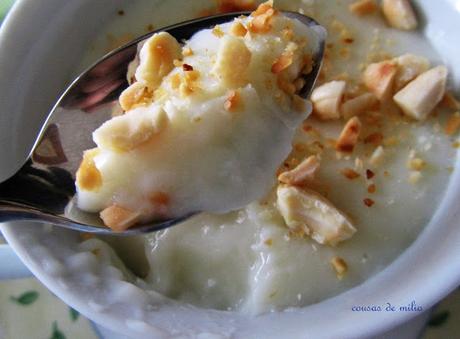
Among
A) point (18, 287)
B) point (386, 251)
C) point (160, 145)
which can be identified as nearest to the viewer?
point (160, 145)

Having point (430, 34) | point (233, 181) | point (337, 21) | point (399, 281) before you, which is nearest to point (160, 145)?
point (233, 181)

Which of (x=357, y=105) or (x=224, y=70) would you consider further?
(x=357, y=105)

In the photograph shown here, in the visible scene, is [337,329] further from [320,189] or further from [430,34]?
[430,34]

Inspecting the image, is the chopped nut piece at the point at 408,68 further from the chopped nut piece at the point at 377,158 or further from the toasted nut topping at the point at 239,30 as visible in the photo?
the toasted nut topping at the point at 239,30

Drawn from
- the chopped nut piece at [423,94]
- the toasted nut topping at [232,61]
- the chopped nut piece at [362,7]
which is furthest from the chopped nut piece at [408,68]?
the toasted nut topping at [232,61]

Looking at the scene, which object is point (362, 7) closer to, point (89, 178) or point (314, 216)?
point (314, 216)

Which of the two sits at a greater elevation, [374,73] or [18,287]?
[374,73]
